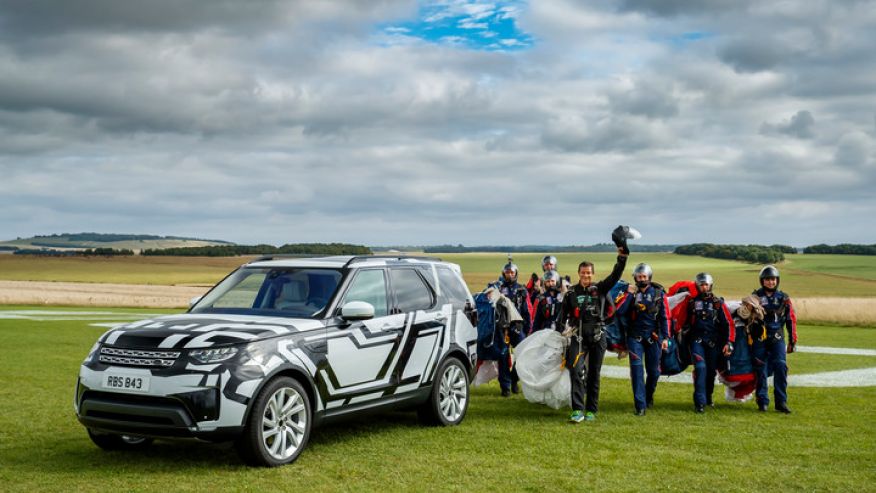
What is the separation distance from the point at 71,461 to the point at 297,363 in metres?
2.50

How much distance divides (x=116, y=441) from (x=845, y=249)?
350 feet

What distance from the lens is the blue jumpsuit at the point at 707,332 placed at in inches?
481

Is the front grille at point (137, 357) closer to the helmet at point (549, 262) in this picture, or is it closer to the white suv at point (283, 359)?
the white suv at point (283, 359)

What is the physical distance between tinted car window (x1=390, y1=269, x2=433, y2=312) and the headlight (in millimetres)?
2623

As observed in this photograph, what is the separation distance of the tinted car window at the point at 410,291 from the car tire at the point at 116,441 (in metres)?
3.16

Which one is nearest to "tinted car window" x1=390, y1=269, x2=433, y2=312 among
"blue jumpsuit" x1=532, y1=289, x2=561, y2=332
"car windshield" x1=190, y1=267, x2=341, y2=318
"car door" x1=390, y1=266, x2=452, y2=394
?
"car door" x1=390, y1=266, x2=452, y2=394

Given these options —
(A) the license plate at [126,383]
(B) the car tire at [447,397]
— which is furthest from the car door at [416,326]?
(A) the license plate at [126,383]

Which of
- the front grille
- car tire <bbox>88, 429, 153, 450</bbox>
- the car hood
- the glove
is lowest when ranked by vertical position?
car tire <bbox>88, 429, 153, 450</bbox>

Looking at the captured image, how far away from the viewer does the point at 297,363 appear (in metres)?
8.06

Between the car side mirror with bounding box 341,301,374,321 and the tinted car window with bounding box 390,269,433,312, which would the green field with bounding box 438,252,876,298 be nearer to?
the tinted car window with bounding box 390,269,433,312

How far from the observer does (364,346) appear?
8961mm

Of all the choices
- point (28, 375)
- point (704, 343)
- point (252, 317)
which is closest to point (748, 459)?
point (704, 343)

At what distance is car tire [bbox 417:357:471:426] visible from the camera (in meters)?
10.1

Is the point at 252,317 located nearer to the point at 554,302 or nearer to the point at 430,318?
the point at 430,318
